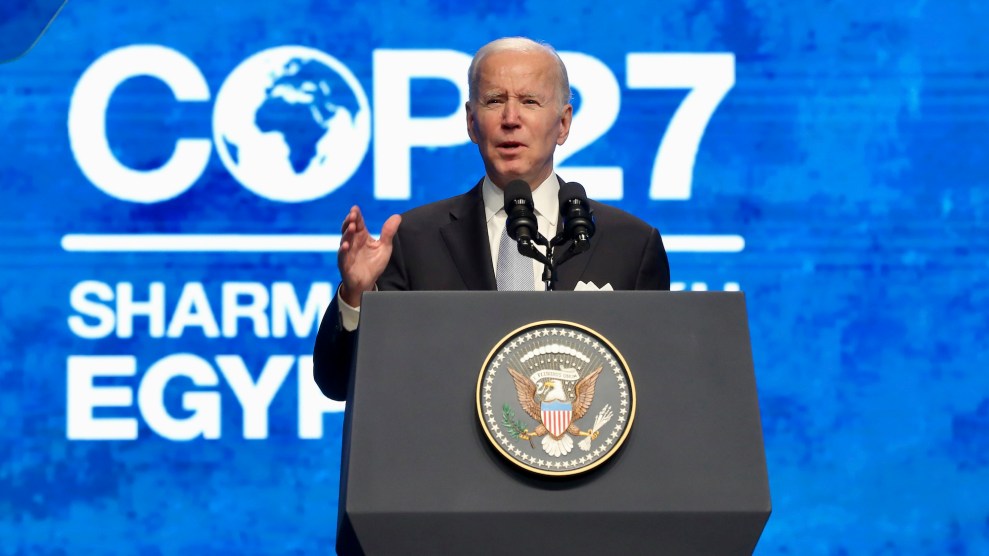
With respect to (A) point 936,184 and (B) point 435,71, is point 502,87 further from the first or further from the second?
(A) point 936,184

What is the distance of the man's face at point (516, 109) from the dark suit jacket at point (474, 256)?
112mm

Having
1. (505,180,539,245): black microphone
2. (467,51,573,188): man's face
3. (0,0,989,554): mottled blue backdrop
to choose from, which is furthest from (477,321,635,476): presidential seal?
(0,0,989,554): mottled blue backdrop

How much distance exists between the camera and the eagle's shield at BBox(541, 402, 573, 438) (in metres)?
1.61

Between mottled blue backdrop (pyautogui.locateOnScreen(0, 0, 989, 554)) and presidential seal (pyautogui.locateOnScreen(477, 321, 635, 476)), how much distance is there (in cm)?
201

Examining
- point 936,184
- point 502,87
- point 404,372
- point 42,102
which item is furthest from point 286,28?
point 404,372

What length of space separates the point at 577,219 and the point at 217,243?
6.39 ft

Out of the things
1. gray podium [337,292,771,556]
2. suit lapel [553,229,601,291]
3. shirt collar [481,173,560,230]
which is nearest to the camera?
gray podium [337,292,771,556]

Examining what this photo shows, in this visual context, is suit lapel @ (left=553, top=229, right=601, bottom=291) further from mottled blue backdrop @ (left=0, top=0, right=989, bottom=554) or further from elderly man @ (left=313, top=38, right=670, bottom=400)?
mottled blue backdrop @ (left=0, top=0, right=989, bottom=554)

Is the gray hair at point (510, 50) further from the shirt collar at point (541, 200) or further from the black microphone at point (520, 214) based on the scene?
the black microphone at point (520, 214)

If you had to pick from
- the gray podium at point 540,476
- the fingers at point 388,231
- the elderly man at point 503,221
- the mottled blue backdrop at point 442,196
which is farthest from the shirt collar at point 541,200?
the mottled blue backdrop at point 442,196

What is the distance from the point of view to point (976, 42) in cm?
372

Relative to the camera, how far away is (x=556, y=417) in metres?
1.62

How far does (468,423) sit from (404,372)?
0.10 meters

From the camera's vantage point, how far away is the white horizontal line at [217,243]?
3555mm
